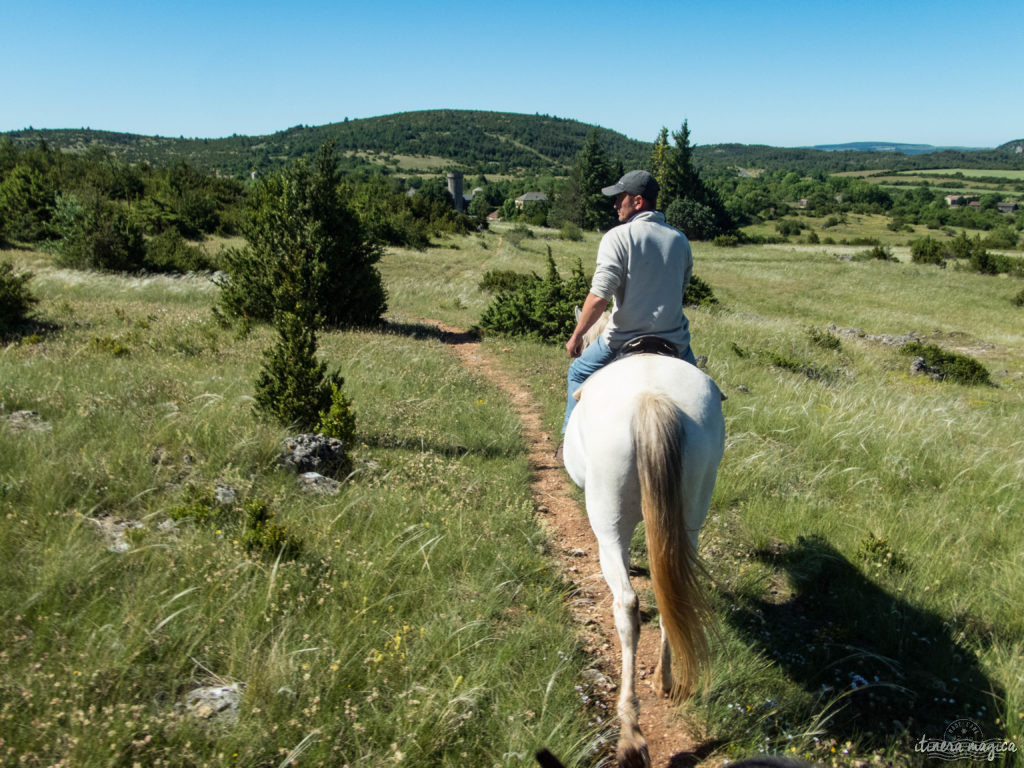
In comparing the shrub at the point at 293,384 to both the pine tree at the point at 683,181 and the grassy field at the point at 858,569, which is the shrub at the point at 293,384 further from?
the pine tree at the point at 683,181

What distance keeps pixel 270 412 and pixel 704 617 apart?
15.3ft

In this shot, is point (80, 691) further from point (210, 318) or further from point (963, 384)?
point (963, 384)

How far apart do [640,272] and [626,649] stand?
2262mm

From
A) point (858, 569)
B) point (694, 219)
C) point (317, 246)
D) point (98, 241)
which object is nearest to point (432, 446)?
point (858, 569)

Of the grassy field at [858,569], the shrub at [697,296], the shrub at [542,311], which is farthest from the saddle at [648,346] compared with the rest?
the shrub at [697,296]

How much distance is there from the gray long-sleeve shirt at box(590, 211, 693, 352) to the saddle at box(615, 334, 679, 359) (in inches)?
4.9

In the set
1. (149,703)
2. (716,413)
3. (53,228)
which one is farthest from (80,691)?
(53,228)

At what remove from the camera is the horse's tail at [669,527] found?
2682 mm

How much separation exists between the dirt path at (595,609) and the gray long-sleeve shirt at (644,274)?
1.79 metres

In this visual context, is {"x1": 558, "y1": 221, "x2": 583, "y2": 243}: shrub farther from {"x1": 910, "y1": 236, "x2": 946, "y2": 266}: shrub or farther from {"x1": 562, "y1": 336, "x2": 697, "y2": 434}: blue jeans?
{"x1": 562, "y1": 336, "x2": 697, "y2": 434}: blue jeans

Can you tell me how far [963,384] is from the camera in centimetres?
1370

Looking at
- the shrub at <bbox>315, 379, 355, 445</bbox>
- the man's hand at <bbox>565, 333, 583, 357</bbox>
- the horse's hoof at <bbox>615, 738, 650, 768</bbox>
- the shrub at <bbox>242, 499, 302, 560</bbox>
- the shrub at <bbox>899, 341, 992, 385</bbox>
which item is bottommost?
the shrub at <bbox>899, 341, 992, 385</bbox>

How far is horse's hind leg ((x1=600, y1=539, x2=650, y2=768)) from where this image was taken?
8.20 feet

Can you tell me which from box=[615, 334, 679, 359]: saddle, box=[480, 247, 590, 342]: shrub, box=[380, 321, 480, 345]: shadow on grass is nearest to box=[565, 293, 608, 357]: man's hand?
box=[615, 334, 679, 359]: saddle
